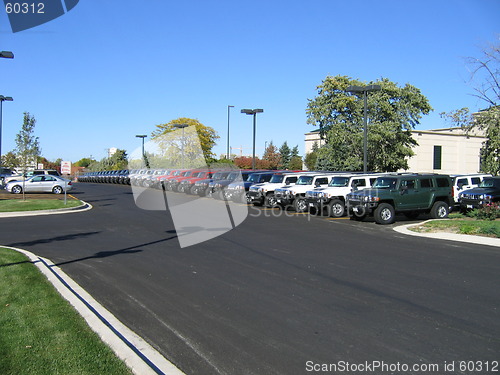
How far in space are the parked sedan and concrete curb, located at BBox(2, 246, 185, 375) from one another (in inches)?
1012

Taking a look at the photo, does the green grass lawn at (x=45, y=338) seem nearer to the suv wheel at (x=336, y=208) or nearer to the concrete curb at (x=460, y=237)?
the concrete curb at (x=460, y=237)

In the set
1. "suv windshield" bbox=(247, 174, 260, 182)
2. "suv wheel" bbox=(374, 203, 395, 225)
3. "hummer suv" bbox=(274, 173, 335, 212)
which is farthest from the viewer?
"suv windshield" bbox=(247, 174, 260, 182)

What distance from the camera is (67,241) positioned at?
485 inches

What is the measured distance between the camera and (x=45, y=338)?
16.0ft

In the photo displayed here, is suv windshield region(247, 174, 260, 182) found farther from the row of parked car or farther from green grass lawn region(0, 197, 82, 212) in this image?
green grass lawn region(0, 197, 82, 212)

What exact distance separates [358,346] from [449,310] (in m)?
2.03

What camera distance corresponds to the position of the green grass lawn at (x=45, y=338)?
4.20m

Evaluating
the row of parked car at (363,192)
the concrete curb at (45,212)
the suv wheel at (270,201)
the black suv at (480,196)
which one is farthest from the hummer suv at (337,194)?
the concrete curb at (45,212)

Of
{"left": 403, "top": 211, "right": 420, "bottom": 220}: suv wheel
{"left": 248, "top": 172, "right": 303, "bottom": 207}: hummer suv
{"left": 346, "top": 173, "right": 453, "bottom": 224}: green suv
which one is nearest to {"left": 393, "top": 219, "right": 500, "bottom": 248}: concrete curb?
{"left": 346, "top": 173, "right": 453, "bottom": 224}: green suv

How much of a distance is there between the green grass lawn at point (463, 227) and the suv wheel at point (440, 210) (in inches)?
62.7

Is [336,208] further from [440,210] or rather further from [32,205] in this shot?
[32,205]

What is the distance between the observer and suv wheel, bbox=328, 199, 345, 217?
18516 millimetres

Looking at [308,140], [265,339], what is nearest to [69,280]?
[265,339]

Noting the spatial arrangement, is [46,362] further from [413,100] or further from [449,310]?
[413,100]
